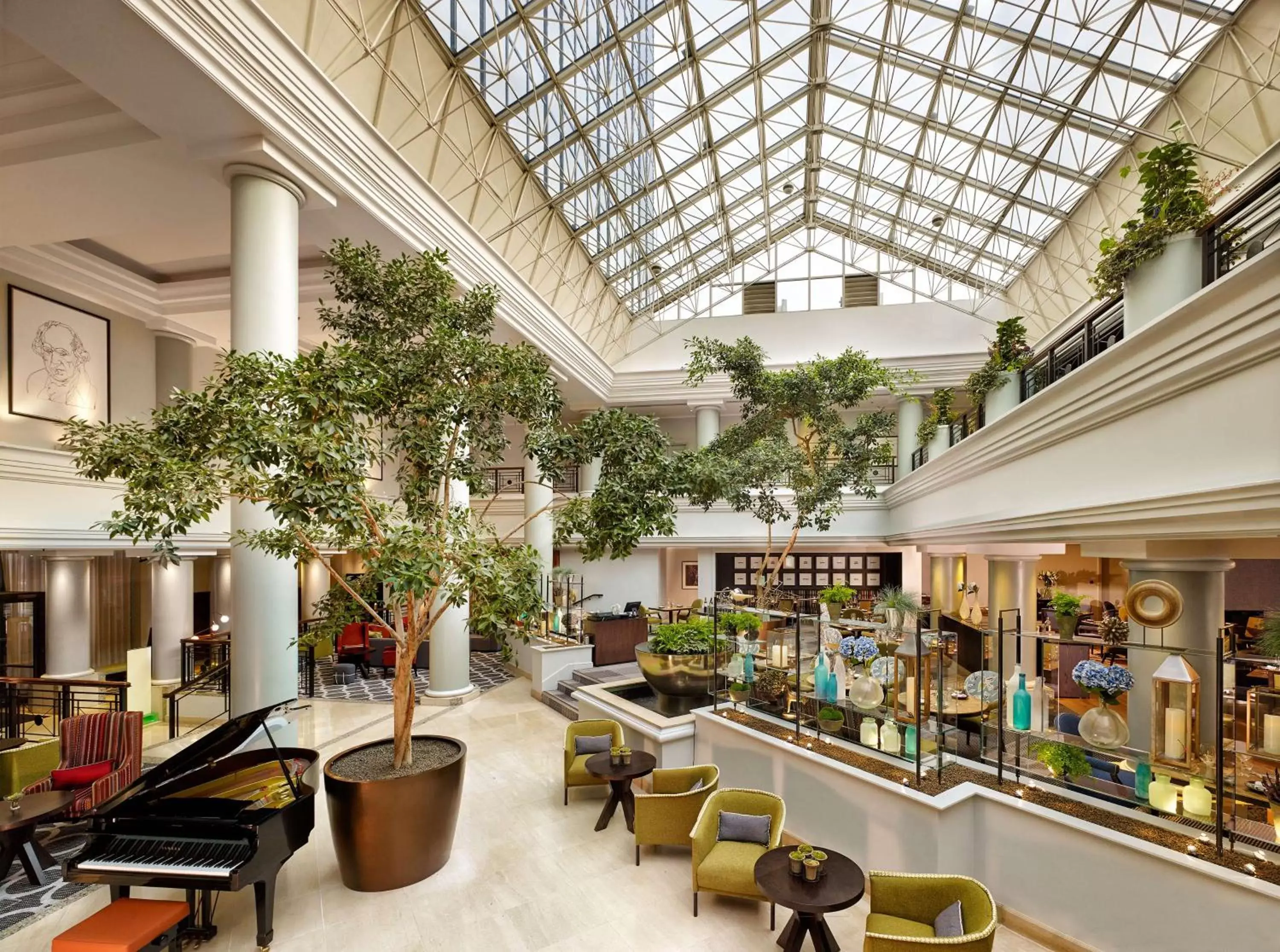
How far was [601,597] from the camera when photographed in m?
17.5

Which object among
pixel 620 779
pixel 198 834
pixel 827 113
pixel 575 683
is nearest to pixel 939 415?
pixel 827 113

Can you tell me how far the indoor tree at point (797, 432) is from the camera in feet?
35.1

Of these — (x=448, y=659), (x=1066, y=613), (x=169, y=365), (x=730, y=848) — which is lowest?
(x=448, y=659)

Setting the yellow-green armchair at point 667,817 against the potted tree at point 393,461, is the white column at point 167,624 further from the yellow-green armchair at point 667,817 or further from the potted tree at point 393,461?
the yellow-green armchair at point 667,817

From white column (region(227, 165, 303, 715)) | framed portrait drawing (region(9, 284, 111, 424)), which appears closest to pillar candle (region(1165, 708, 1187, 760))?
white column (region(227, 165, 303, 715))

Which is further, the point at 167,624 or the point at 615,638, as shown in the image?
the point at 615,638

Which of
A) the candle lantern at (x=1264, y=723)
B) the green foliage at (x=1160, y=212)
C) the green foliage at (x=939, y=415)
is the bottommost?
the candle lantern at (x=1264, y=723)

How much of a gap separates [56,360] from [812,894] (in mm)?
10172

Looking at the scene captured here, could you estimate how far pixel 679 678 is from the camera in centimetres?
705

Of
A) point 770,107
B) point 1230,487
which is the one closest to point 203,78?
point 1230,487

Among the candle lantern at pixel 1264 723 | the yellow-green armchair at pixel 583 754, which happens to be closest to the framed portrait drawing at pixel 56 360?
the yellow-green armchair at pixel 583 754

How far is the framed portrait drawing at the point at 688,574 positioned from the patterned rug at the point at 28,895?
1662cm

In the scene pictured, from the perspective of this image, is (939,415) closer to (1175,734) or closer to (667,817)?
(1175,734)

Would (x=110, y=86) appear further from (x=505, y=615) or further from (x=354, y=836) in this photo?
(x=354, y=836)
